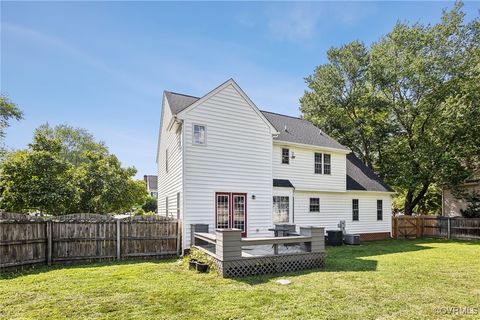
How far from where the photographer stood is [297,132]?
1673 cm

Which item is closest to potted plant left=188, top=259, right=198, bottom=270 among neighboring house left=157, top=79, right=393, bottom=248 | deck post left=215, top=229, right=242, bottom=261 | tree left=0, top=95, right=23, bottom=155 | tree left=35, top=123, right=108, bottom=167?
deck post left=215, top=229, right=242, bottom=261

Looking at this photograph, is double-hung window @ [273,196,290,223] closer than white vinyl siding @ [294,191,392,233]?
Yes

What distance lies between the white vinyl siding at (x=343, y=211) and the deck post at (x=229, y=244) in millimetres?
7778

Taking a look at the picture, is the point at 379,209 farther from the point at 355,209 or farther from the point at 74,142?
the point at 74,142

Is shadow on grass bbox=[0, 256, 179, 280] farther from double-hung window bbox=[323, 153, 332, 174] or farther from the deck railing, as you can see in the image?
double-hung window bbox=[323, 153, 332, 174]

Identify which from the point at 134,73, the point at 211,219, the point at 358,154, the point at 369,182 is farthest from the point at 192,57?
the point at 358,154

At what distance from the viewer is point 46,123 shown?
4281cm

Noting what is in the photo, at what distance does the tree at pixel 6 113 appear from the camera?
23906 mm

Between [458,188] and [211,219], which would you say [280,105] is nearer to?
[458,188]

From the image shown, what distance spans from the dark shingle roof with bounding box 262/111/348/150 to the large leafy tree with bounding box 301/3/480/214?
748 centimetres

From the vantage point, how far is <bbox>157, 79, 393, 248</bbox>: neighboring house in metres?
11.5

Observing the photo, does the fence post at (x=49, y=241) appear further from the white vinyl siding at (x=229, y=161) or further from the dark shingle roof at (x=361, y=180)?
the dark shingle roof at (x=361, y=180)

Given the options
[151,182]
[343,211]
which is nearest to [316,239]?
[343,211]

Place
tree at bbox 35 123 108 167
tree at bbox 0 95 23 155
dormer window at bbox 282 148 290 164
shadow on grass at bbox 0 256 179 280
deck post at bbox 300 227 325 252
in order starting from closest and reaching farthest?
shadow on grass at bbox 0 256 179 280
deck post at bbox 300 227 325 252
dormer window at bbox 282 148 290 164
tree at bbox 0 95 23 155
tree at bbox 35 123 108 167
